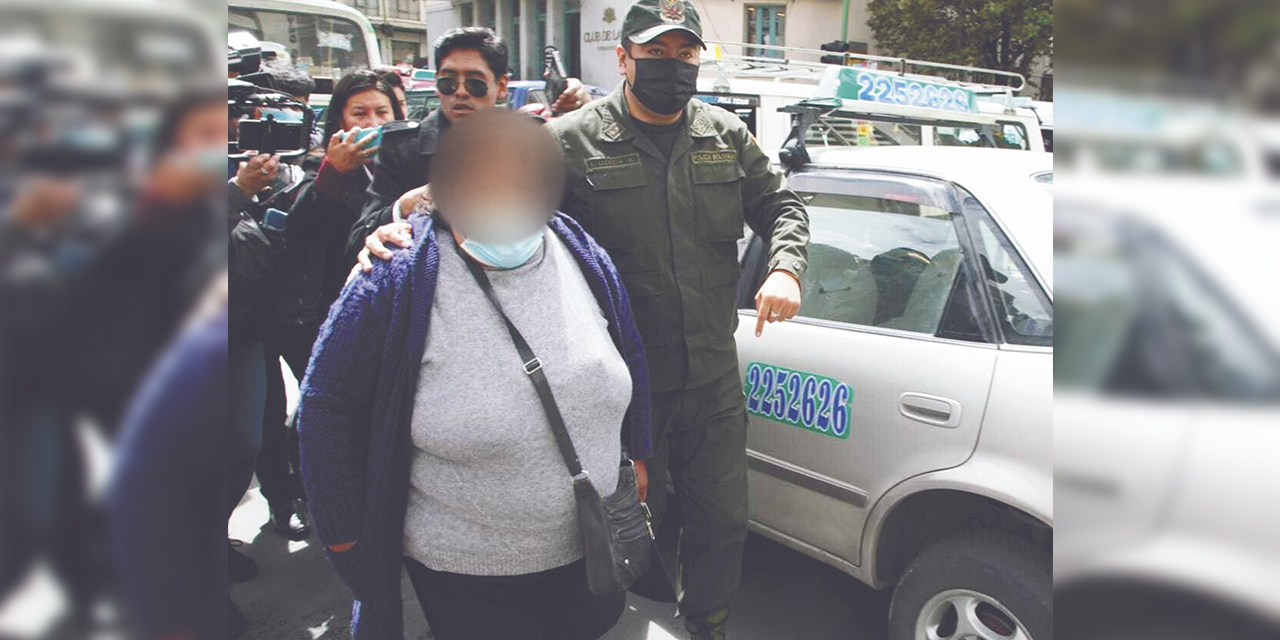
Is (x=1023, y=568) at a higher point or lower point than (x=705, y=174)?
lower

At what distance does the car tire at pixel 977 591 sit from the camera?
1980 mm

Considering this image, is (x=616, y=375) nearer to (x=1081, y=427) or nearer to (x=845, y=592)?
(x=1081, y=427)

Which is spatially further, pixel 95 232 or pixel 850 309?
pixel 850 309

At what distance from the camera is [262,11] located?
708 centimetres

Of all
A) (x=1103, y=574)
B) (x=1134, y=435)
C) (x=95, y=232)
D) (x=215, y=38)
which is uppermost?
(x=215, y=38)

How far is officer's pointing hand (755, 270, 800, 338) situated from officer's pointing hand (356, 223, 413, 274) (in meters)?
0.85

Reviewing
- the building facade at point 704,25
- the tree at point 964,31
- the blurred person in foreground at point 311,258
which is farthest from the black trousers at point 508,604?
the building facade at point 704,25

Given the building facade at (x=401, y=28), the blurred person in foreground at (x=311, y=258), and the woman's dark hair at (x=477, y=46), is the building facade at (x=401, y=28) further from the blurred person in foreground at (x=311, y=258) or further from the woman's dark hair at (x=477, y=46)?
the woman's dark hair at (x=477, y=46)

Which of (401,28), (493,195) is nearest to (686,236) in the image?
(493,195)

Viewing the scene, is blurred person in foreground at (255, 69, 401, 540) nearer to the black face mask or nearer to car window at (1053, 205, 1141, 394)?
the black face mask

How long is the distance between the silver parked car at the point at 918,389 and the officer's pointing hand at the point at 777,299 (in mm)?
403

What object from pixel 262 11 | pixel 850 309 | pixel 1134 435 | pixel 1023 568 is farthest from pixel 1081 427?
pixel 262 11

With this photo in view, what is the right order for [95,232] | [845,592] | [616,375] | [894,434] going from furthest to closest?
[845,592] < [894,434] < [616,375] < [95,232]

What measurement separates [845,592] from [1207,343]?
9.37 ft
